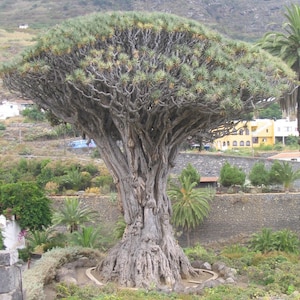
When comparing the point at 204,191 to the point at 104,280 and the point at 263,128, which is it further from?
the point at 263,128

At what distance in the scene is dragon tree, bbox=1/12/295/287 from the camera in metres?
12.8

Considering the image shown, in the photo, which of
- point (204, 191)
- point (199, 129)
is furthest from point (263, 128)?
point (199, 129)

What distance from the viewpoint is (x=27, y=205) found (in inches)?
869

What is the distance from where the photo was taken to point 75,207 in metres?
24.0

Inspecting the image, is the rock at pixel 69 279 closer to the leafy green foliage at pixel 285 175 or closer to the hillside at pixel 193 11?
the leafy green foliage at pixel 285 175

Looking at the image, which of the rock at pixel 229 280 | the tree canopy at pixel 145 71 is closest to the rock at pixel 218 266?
the rock at pixel 229 280

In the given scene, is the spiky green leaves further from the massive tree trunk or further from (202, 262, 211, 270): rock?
(202, 262, 211, 270): rock

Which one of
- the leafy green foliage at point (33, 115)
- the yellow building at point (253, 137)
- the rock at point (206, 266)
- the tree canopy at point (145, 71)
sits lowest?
the rock at point (206, 266)

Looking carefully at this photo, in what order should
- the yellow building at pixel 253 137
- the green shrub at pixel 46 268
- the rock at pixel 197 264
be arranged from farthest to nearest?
the yellow building at pixel 253 137 → the rock at pixel 197 264 → the green shrub at pixel 46 268

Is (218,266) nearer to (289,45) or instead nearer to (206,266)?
(206,266)

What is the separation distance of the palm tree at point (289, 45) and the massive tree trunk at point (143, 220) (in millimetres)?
8242

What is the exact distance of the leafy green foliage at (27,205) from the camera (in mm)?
22047

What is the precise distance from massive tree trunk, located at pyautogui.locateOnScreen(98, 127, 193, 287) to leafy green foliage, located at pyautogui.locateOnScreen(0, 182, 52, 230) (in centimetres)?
793

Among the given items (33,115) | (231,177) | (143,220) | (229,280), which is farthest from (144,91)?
(33,115)
